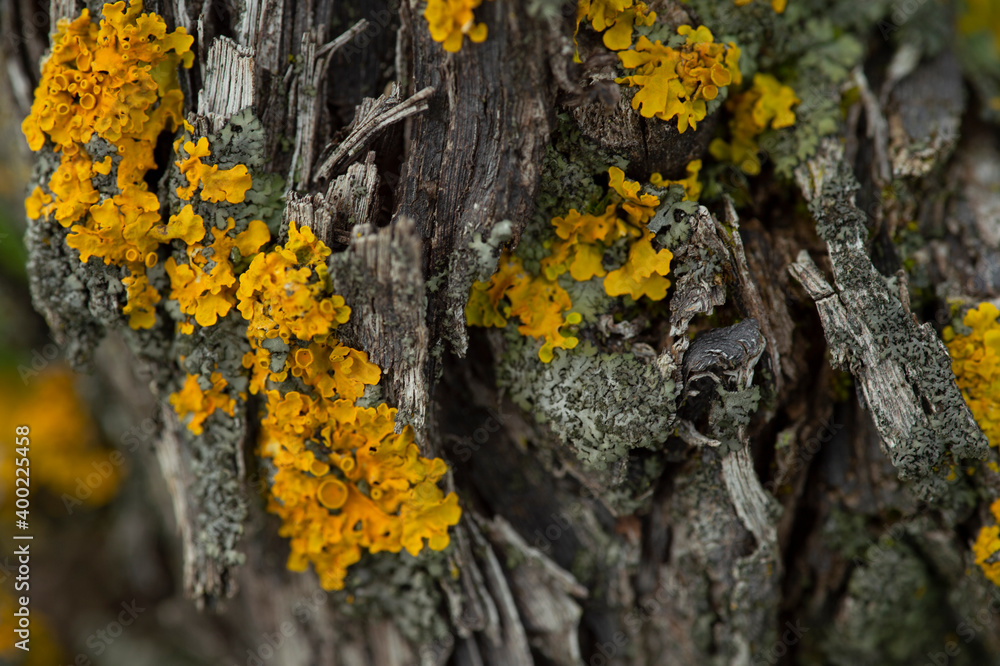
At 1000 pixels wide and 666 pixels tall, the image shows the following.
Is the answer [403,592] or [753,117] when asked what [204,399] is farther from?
[753,117]

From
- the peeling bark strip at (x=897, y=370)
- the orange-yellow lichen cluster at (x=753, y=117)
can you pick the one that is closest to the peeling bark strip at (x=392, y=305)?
the orange-yellow lichen cluster at (x=753, y=117)

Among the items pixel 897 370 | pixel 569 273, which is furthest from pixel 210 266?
pixel 897 370

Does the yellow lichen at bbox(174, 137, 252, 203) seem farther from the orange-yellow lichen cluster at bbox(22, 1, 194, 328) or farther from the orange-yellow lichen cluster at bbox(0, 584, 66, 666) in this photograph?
the orange-yellow lichen cluster at bbox(0, 584, 66, 666)

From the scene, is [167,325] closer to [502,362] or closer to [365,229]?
[365,229]

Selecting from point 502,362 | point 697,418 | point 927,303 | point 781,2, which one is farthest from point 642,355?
point 781,2

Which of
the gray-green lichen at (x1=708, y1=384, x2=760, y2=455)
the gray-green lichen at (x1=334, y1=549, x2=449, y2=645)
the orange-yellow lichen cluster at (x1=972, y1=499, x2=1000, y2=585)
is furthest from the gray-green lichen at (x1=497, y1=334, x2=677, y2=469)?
the orange-yellow lichen cluster at (x1=972, y1=499, x2=1000, y2=585)
